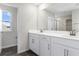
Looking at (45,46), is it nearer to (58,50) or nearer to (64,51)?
(58,50)

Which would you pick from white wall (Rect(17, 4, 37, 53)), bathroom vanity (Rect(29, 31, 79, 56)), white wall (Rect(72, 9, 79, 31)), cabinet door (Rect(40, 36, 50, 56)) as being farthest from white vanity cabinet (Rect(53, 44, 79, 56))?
white wall (Rect(17, 4, 37, 53))

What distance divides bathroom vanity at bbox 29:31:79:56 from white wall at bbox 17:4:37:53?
0.41ft

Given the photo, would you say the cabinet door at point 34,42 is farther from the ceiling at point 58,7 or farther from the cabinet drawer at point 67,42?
the ceiling at point 58,7

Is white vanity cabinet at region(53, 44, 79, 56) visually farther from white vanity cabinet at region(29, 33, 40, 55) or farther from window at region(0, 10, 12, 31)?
window at region(0, 10, 12, 31)

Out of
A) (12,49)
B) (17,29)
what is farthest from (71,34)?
(12,49)

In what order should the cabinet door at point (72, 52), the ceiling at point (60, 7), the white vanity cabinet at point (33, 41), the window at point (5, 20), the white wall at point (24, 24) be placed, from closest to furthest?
the cabinet door at point (72, 52) < the ceiling at point (60, 7) < the window at point (5, 20) < the white wall at point (24, 24) < the white vanity cabinet at point (33, 41)

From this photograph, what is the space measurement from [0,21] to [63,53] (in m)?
1.22

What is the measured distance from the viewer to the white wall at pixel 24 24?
5.46 feet

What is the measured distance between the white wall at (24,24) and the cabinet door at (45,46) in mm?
306

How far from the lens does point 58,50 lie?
1.50 m

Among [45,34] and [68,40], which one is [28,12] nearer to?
[45,34]

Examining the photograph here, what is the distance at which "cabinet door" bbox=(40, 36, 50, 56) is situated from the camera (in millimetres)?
1654

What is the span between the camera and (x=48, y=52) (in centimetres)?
163

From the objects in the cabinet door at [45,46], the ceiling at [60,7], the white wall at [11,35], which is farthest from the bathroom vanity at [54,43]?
the ceiling at [60,7]
